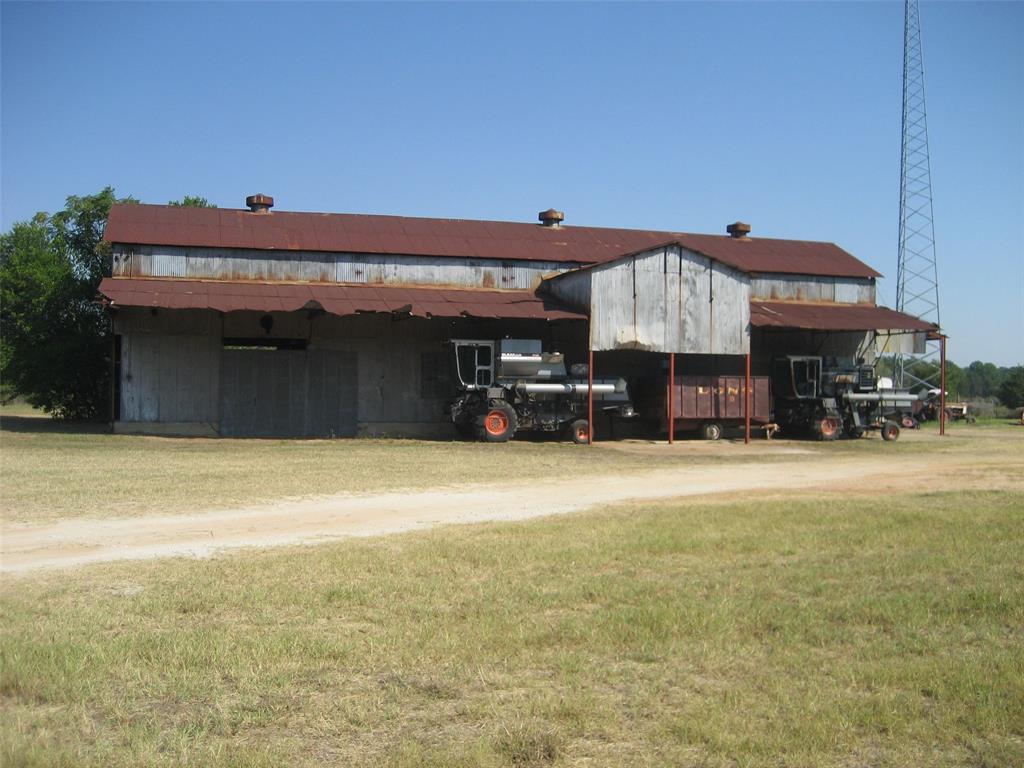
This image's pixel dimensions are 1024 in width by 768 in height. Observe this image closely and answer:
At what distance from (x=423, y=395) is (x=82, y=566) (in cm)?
2123

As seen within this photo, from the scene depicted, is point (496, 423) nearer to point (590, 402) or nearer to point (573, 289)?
point (590, 402)

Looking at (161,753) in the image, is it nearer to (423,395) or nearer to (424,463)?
(424,463)

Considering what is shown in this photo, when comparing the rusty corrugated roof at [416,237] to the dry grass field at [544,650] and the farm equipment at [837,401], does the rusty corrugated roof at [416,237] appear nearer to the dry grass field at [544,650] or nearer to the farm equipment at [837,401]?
the farm equipment at [837,401]

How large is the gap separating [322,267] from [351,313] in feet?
13.9

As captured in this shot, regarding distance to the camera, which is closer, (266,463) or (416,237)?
(266,463)

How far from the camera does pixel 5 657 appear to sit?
6.83 meters

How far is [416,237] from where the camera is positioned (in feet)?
110

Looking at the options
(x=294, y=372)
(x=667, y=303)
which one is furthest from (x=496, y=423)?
(x=294, y=372)

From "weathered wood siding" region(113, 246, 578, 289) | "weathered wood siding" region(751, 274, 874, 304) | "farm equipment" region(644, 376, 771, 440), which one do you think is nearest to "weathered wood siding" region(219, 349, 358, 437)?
"weathered wood siding" region(113, 246, 578, 289)

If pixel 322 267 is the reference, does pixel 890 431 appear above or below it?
below

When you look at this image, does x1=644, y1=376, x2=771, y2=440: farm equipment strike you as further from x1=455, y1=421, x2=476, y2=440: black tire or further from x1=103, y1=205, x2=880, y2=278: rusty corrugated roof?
x1=455, y1=421, x2=476, y2=440: black tire

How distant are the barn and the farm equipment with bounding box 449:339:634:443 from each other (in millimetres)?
1089

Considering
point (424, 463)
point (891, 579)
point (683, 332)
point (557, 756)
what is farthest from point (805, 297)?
point (557, 756)

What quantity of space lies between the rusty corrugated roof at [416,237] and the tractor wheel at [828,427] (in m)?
5.95
